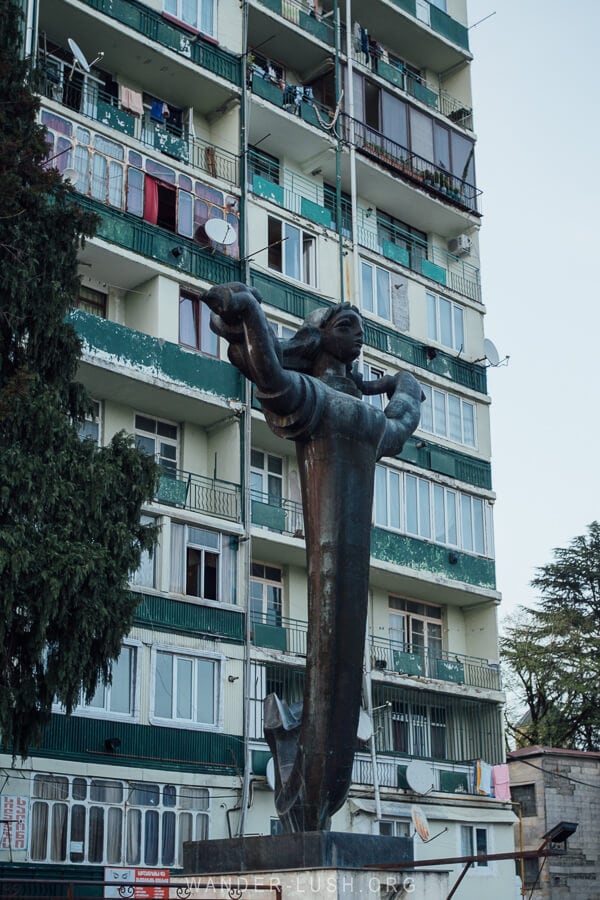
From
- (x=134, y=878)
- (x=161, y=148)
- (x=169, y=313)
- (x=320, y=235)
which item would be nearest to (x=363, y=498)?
(x=134, y=878)

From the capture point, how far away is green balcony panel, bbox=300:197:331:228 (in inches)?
1379

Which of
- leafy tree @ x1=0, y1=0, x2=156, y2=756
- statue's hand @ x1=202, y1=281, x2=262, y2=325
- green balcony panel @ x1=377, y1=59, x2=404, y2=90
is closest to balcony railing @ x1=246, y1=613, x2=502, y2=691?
leafy tree @ x1=0, y1=0, x2=156, y2=756

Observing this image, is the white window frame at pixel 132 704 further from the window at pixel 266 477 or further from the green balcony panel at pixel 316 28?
the green balcony panel at pixel 316 28

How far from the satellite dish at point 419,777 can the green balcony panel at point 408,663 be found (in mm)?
2381

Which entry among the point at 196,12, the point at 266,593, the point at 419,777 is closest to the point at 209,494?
the point at 266,593

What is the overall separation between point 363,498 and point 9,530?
854cm

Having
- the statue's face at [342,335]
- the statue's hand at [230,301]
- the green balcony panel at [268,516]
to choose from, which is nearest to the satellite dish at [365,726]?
the green balcony panel at [268,516]

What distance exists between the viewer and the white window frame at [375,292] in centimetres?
3569

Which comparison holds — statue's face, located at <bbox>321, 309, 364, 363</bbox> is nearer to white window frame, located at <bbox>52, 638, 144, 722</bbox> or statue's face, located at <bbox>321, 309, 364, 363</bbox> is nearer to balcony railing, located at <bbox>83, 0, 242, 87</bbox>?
white window frame, located at <bbox>52, 638, 144, 722</bbox>

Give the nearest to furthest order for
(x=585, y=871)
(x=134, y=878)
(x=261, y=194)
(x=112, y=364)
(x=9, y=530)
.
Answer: (x=9, y=530) < (x=134, y=878) < (x=112, y=364) < (x=261, y=194) < (x=585, y=871)

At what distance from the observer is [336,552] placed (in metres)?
10.5

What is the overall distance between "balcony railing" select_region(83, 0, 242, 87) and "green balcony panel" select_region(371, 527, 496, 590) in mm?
12043

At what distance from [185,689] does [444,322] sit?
1502 centimetres

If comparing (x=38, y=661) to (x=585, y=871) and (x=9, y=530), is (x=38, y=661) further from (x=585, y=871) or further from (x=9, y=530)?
(x=585, y=871)
